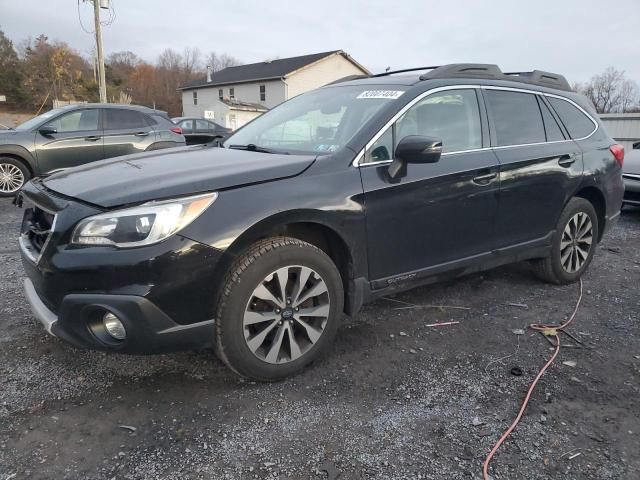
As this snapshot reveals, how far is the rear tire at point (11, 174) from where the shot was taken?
26.0ft

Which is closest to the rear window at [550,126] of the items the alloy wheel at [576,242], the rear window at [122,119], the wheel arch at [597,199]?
the wheel arch at [597,199]

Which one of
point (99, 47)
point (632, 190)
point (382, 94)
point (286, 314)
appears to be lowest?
point (286, 314)

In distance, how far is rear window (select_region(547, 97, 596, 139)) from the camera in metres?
4.24

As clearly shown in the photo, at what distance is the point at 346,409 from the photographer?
2.48m

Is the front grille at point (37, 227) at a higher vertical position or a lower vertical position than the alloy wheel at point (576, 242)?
higher

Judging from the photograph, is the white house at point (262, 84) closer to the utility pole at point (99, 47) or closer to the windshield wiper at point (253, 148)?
the utility pole at point (99, 47)

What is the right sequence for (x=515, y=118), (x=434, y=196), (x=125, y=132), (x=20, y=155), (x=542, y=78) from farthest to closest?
(x=125, y=132) → (x=20, y=155) → (x=542, y=78) → (x=515, y=118) → (x=434, y=196)

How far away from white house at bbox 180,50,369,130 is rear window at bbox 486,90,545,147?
33773mm

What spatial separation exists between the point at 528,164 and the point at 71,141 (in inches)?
287

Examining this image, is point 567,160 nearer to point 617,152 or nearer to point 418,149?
point 617,152

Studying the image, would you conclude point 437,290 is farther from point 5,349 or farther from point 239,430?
point 5,349

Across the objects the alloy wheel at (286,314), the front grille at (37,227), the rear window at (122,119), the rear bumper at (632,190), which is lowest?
the alloy wheel at (286,314)

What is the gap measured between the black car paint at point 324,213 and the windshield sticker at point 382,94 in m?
0.08

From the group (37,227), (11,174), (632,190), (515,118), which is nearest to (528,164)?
(515,118)
